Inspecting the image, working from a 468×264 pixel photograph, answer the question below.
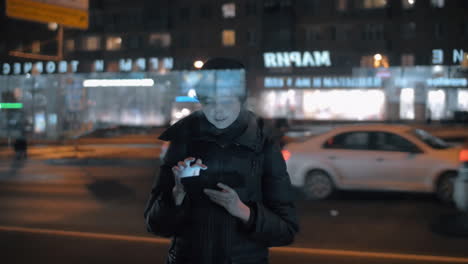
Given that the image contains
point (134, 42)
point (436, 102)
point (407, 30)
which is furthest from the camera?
point (134, 42)

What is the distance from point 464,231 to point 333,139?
3.80 m

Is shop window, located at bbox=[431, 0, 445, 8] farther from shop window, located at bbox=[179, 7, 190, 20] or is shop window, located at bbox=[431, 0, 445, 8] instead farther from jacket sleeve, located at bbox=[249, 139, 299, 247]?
jacket sleeve, located at bbox=[249, 139, 299, 247]

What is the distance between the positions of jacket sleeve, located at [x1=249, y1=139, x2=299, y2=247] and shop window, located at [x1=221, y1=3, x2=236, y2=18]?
147 ft

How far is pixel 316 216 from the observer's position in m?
9.15

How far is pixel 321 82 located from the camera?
4131cm

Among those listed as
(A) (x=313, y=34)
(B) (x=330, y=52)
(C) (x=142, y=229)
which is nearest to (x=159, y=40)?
(A) (x=313, y=34)

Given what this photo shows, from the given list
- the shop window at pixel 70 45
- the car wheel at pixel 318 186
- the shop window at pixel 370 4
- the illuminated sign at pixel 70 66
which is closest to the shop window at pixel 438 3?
the shop window at pixel 370 4

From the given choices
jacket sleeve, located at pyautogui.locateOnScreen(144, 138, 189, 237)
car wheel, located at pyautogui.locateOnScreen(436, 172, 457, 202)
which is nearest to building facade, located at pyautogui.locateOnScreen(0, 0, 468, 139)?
car wheel, located at pyautogui.locateOnScreen(436, 172, 457, 202)

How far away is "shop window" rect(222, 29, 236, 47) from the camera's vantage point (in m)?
45.8

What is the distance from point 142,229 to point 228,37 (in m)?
39.2

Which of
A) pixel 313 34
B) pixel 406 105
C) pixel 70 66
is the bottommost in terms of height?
pixel 406 105

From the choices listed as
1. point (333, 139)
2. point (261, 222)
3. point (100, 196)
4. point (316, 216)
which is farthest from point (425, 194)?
point (261, 222)

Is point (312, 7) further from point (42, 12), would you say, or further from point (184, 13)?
point (42, 12)

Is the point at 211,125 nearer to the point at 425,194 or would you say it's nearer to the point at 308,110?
the point at 425,194
